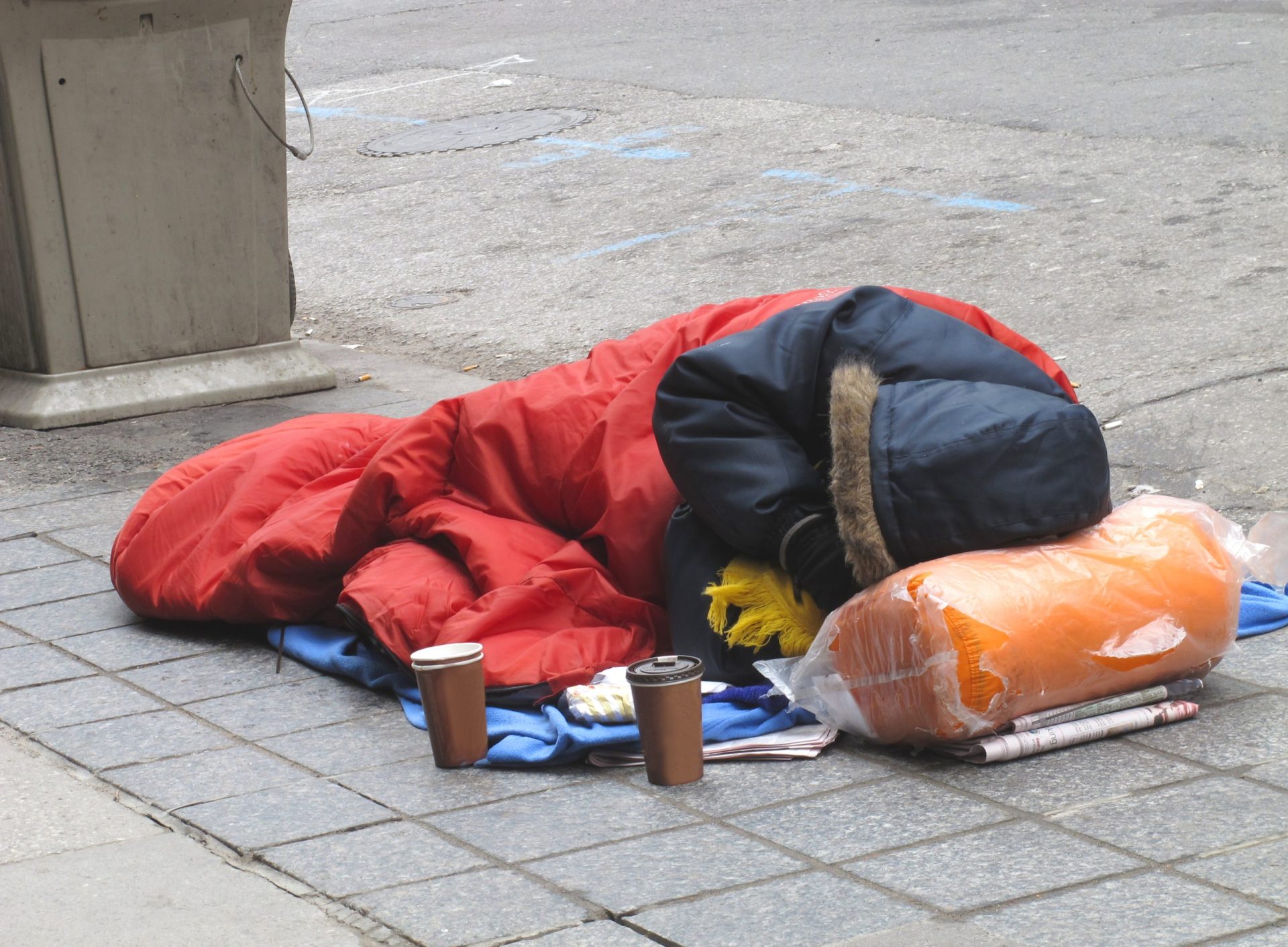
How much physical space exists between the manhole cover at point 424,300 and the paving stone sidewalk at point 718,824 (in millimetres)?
3613

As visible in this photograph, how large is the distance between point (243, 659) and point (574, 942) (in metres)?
1.45

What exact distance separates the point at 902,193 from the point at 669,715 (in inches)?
196

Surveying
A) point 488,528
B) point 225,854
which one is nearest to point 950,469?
point 488,528

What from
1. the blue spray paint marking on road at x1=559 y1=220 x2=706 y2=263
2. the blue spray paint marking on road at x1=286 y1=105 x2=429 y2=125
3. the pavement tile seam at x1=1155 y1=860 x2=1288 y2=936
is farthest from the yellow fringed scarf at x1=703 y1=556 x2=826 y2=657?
the blue spray paint marking on road at x1=286 y1=105 x2=429 y2=125

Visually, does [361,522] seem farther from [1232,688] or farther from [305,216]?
[305,216]

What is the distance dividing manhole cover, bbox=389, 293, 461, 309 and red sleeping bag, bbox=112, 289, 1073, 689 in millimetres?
3038

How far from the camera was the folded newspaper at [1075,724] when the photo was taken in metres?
2.70

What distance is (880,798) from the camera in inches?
103

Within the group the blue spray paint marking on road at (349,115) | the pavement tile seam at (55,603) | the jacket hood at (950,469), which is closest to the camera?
the jacket hood at (950,469)

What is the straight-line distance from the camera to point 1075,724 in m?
2.75

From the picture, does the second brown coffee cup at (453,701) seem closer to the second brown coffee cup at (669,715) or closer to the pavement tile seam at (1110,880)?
the second brown coffee cup at (669,715)

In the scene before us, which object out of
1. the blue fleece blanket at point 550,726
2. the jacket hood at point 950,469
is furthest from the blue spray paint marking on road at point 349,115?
the jacket hood at point 950,469

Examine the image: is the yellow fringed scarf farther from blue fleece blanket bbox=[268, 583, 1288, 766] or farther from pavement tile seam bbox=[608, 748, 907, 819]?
pavement tile seam bbox=[608, 748, 907, 819]

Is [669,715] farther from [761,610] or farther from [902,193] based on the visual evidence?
[902,193]
